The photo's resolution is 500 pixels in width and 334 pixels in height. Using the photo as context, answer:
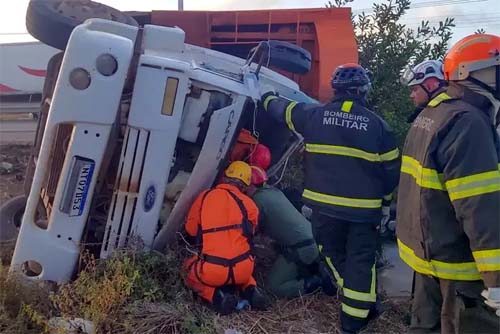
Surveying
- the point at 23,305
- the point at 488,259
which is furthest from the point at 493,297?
the point at 23,305

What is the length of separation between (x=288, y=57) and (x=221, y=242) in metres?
1.65

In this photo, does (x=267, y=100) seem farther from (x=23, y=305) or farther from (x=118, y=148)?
(x=23, y=305)

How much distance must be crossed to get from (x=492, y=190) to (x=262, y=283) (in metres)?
2.30

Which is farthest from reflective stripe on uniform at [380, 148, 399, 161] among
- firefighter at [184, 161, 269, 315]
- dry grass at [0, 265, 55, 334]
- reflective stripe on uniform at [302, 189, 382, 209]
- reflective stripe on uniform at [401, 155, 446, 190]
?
dry grass at [0, 265, 55, 334]

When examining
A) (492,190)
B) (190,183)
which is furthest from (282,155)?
(492,190)

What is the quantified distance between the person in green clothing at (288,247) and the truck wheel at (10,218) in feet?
7.08

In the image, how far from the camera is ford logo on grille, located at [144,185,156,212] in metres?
3.98

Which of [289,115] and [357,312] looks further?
[289,115]

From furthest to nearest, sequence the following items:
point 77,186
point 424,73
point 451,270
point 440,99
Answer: point 424,73, point 77,186, point 440,99, point 451,270

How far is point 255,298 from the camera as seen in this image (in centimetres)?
408

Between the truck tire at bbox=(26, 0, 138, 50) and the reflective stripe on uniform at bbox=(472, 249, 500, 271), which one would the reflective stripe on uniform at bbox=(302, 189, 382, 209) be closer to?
the reflective stripe on uniform at bbox=(472, 249, 500, 271)

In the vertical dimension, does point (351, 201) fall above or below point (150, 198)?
above

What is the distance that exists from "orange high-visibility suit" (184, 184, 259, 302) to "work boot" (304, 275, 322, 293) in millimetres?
513

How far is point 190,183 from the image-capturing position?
4.18 m
